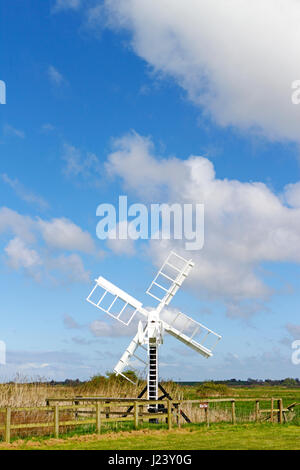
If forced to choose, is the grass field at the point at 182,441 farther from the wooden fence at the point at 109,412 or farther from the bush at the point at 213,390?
the bush at the point at 213,390

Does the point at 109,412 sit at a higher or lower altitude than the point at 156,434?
higher

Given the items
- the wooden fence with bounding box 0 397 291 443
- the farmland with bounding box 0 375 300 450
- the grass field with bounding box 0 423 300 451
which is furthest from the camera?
the wooden fence with bounding box 0 397 291 443

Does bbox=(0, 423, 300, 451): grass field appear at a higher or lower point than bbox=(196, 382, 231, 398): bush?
higher

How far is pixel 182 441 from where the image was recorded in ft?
52.6

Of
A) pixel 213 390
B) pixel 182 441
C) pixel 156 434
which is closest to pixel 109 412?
pixel 156 434

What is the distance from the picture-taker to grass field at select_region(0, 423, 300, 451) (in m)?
14.7

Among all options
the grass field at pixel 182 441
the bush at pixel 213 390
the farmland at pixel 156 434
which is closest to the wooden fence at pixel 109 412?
the farmland at pixel 156 434

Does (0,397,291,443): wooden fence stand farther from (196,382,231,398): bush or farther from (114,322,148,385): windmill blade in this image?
(196,382,231,398): bush

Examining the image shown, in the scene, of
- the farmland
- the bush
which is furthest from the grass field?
the bush

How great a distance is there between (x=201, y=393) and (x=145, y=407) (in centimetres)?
2702

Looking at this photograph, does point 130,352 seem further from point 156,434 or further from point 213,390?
point 213,390

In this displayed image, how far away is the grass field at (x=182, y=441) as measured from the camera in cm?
1466

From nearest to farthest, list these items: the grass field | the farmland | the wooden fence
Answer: the grass field
the farmland
the wooden fence
